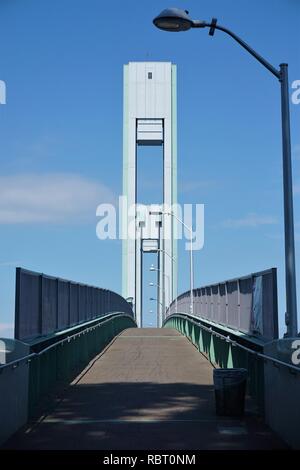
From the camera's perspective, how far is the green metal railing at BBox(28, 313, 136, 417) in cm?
1188

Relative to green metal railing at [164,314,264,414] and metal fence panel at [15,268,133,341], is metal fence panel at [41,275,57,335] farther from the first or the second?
green metal railing at [164,314,264,414]

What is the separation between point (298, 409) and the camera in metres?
8.28

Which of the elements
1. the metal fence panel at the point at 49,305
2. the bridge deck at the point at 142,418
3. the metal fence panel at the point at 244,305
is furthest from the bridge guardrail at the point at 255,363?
the metal fence panel at the point at 49,305

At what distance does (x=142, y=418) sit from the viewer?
11.0 meters

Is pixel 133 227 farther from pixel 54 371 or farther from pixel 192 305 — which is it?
pixel 54 371

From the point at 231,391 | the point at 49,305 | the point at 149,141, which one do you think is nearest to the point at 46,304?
the point at 49,305

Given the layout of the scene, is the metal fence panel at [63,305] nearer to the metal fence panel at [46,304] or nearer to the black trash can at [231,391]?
the metal fence panel at [46,304]

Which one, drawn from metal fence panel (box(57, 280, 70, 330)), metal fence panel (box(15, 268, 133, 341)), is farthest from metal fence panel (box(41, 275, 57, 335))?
metal fence panel (box(57, 280, 70, 330))

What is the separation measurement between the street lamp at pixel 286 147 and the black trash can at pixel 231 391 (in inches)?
45.5

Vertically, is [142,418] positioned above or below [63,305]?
below

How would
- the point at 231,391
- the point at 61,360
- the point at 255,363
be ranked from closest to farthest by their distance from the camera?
the point at 231,391 < the point at 255,363 < the point at 61,360

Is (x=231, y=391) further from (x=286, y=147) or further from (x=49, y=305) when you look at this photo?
(x=49, y=305)

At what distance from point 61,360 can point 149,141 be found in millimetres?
62737

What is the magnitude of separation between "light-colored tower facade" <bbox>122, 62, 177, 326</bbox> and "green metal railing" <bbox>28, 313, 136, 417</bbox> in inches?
1842
